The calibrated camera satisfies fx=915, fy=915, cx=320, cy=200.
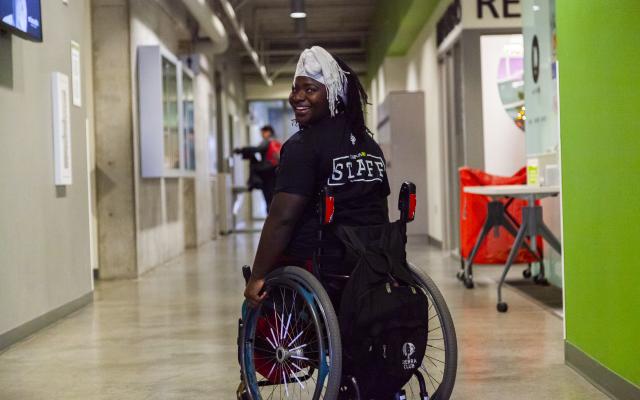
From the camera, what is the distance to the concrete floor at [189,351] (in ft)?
11.6

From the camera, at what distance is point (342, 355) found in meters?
2.44

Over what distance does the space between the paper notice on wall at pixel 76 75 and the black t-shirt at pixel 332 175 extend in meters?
3.79

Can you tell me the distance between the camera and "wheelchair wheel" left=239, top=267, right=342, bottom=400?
2.38 meters

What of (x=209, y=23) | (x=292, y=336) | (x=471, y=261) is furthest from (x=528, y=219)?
(x=209, y=23)

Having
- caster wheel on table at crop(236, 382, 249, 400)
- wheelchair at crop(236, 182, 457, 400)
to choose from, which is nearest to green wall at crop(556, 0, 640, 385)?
wheelchair at crop(236, 182, 457, 400)

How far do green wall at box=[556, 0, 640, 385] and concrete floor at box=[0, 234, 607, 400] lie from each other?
0.91 feet

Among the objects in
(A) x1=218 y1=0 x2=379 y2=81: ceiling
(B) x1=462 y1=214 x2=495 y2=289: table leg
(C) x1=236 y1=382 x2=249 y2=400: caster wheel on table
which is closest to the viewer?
(C) x1=236 y1=382 x2=249 y2=400: caster wheel on table

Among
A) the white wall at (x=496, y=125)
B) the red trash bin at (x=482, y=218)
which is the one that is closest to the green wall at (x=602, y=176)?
the red trash bin at (x=482, y=218)

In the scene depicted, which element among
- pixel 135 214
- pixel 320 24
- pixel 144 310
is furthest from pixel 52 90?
pixel 320 24

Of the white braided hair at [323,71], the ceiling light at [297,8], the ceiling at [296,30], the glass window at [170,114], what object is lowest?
the white braided hair at [323,71]

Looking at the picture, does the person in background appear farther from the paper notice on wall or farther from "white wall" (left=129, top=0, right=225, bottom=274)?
the paper notice on wall

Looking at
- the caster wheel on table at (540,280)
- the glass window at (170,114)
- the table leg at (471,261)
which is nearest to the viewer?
the table leg at (471,261)

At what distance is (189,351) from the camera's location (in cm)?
442

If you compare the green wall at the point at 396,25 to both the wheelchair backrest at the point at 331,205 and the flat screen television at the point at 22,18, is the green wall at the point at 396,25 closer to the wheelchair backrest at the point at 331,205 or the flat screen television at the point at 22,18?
the flat screen television at the point at 22,18
